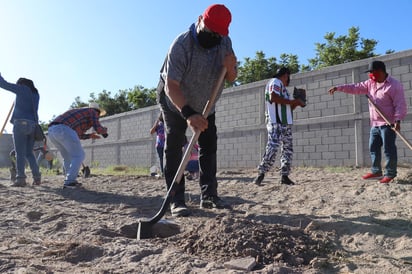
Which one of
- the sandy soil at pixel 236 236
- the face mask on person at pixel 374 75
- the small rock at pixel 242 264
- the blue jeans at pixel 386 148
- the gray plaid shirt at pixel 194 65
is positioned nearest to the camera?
the small rock at pixel 242 264

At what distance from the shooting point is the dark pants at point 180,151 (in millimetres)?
3447

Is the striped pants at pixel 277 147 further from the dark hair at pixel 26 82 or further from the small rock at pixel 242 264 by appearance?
the dark hair at pixel 26 82

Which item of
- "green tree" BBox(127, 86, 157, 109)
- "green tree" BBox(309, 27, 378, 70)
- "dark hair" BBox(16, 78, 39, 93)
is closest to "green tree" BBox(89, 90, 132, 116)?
"green tree" BBox(127, 86, 157, 109)

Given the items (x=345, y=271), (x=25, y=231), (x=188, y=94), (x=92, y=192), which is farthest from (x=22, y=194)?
(x=345, y=271)

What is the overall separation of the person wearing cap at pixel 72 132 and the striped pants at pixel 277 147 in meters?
2.41

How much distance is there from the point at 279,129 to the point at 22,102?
3903 mm

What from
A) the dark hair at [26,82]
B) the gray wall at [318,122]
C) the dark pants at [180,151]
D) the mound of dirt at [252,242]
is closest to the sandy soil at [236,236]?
the mound of dirt at [252,242]

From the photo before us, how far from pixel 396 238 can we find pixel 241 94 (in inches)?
326

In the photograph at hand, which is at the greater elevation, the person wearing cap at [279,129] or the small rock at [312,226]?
the person wearing cap at [279,129]

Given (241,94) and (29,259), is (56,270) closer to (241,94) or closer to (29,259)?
(29,259)

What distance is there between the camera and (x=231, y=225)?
2516mm

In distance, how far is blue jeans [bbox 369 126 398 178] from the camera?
4599 millimetres

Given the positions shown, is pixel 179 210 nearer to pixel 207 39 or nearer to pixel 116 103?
pixel 207 39

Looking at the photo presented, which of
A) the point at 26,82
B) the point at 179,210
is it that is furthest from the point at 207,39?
the point at 26,82
